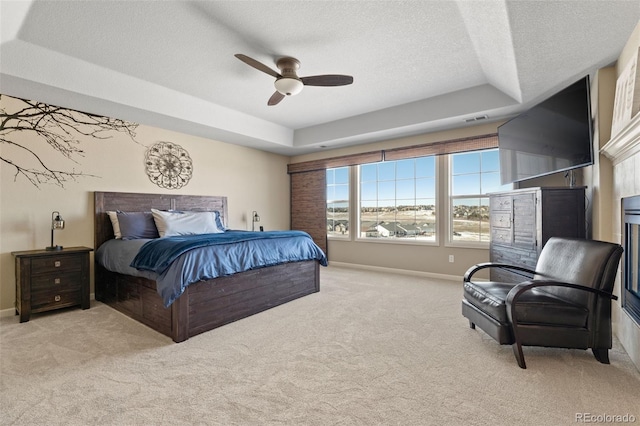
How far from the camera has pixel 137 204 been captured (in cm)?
421

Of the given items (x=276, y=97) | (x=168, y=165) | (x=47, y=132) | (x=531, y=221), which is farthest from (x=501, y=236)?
(x=47, y=132)

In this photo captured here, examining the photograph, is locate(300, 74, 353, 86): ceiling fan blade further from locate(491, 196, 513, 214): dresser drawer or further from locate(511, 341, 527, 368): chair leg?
locate(511, 341, 527, 368): chair leg

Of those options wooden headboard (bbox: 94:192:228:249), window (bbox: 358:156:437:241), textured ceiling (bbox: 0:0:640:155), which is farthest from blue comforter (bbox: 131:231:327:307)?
window (bbox: 358:156:437:241)

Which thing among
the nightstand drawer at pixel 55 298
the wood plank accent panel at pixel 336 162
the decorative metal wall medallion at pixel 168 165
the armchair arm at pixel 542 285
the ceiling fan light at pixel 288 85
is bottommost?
the nightstand drawer at pixel 55 298

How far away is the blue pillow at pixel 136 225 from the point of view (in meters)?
3.73

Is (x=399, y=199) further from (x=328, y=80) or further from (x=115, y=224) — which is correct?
(x=115, y=224)

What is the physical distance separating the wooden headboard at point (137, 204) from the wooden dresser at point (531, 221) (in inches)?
166

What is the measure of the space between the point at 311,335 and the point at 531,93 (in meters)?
3.40

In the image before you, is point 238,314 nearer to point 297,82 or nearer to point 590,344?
point 297,82

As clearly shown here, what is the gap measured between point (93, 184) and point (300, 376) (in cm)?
366

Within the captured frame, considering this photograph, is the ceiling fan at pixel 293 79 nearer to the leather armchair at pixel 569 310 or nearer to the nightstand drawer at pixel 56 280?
the leather armchair at pixel 569 310

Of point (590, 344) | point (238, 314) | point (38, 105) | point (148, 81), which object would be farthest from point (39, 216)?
point (590, 344)

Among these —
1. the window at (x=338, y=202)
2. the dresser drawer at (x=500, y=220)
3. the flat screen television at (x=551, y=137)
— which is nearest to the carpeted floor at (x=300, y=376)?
the dresser drawer at (x=500, y=220)

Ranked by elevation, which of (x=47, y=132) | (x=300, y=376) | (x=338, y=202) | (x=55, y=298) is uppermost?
(x=47, y=132)
